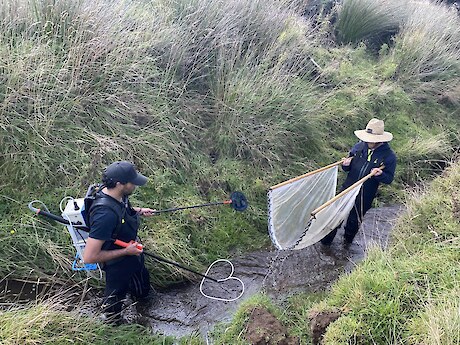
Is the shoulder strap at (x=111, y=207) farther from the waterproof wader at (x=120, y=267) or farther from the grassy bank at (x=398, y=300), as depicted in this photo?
the grassy bank at (x=398, y=300)

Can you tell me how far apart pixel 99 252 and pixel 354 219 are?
3.15m

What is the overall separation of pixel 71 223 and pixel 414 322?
281 cm

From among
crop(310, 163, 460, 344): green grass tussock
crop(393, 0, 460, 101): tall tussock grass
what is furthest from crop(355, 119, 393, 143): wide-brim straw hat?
crop(393, 0, 460, 101): tall tussock grass

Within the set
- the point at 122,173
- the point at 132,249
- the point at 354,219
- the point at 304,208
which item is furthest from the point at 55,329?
the point at 354,219

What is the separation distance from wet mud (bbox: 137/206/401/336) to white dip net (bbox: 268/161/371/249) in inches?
17.5

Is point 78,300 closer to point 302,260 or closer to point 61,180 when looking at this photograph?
point 61,180

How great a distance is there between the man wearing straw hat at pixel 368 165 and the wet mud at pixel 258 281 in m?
0.29

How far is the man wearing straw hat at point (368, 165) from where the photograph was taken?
4.79 metres

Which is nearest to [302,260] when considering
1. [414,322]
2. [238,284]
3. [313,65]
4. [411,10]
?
[238,284]

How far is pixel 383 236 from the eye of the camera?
5398mm

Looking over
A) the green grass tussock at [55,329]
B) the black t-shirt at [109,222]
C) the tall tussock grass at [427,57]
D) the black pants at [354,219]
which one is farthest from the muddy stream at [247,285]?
the tall tussock grass at [427,57]

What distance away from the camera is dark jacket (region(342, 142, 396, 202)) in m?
4.80

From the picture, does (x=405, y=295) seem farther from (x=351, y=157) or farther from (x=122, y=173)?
(x=122, y=173)

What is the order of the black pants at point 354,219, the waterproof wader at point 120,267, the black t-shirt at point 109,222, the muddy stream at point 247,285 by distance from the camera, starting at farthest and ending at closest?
the black pants at point 354,219
the muddy stream at point 247,285
the waterproof wader at point 120,267
the black t-shirt at point 109,222
